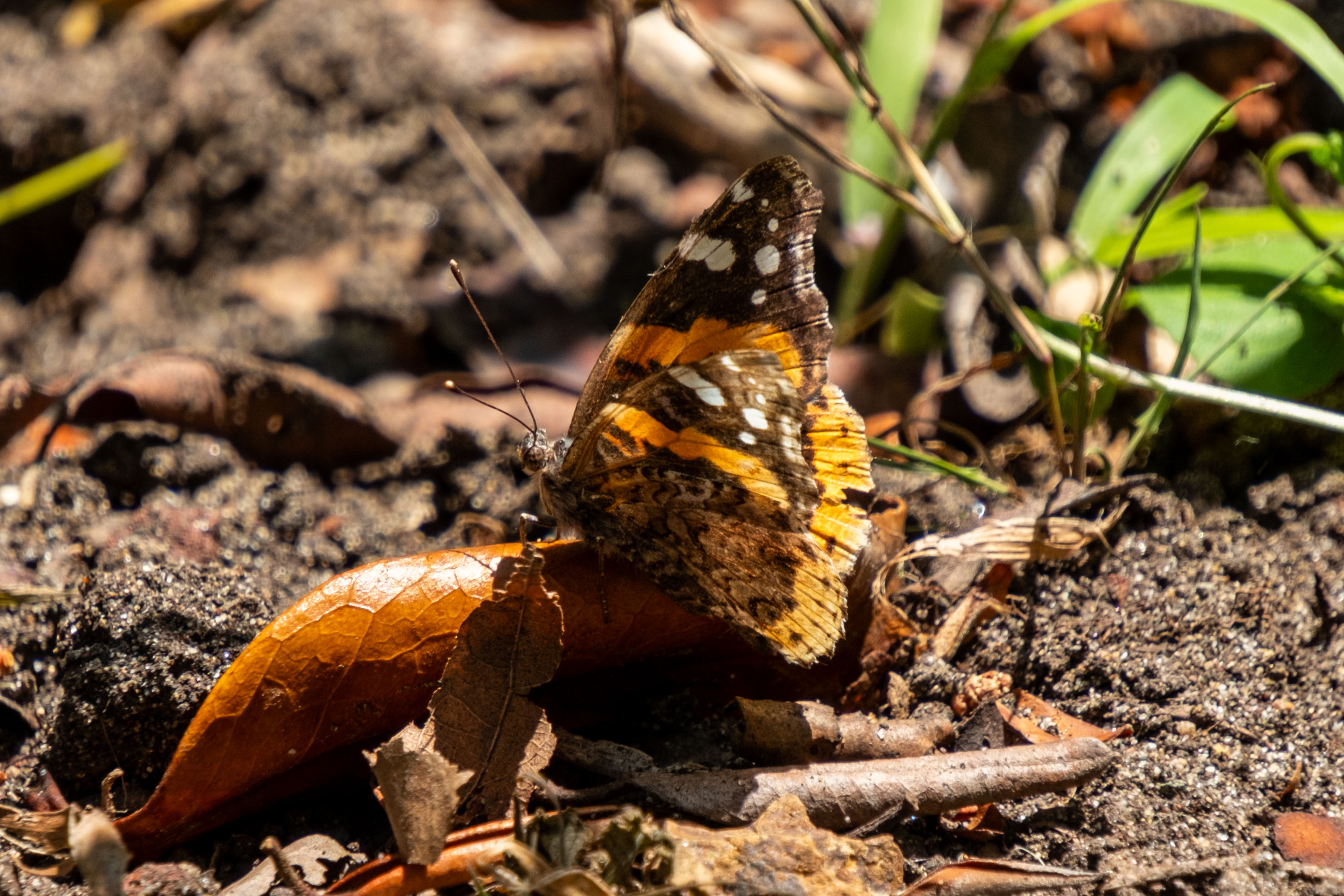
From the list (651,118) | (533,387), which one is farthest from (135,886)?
(651,118)

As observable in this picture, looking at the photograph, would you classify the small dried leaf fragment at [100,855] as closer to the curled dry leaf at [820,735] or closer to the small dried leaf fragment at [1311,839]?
the curled dry leaf at [820,735]

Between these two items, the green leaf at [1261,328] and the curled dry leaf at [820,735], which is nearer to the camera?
the curled dry leaf at [820,735]

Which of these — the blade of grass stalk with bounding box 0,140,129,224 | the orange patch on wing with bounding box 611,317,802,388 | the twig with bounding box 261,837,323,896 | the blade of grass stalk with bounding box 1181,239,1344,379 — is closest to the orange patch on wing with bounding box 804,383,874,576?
the orange patch on wing with bounding box 611,317,802,388

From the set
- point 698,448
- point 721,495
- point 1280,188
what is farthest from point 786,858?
point 1280,188

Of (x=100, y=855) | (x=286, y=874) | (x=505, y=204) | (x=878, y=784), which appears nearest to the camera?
(x=100, y=855)

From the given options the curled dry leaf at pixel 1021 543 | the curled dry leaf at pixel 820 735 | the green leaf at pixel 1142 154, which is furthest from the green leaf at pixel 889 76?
the curled dry leaf at pixel 820 735

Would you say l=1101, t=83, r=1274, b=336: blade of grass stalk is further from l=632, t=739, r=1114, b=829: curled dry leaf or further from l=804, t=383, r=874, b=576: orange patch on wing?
l=632, t=739, r=1114, b=829: curled dry leaf

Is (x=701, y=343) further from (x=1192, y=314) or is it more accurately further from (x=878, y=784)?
(x=1192, y=314)

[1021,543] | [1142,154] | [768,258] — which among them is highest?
[1142,154]
